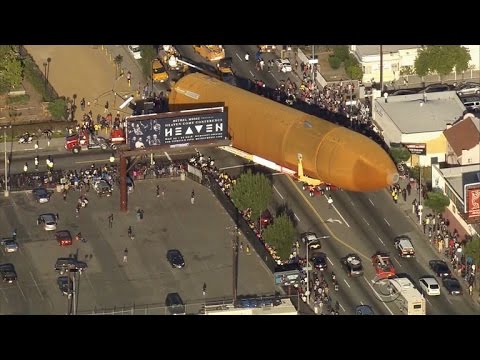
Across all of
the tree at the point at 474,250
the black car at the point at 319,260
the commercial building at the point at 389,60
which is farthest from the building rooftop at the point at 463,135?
the commercial building at the point at 389,60

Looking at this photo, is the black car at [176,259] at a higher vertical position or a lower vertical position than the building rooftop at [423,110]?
lower

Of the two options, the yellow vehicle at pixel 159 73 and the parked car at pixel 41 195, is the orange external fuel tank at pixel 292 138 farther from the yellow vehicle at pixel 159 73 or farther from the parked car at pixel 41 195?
the parked car at pixel 41 195

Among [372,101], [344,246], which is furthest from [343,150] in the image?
[372,101]

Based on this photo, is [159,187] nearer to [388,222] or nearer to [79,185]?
[79,185]

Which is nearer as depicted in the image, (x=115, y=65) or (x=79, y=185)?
(x=79, y=185)
